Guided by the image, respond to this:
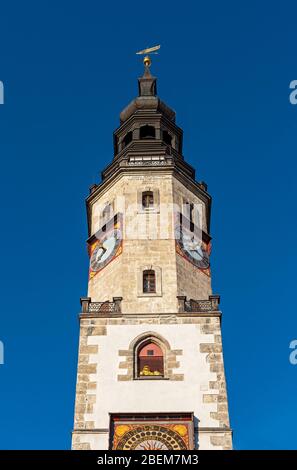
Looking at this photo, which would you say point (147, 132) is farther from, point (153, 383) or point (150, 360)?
point (153, 383)

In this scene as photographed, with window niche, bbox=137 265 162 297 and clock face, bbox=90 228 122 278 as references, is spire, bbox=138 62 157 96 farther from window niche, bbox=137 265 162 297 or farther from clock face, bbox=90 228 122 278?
window niche, bbox=137 265 162 297

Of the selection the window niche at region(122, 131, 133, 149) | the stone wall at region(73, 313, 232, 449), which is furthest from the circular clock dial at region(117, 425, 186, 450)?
the window niche at region(122, 131, 133, 149)

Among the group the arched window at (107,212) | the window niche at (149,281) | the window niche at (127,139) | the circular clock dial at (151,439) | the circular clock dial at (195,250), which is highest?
the window niche at (127,139)

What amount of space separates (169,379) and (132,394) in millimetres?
1279

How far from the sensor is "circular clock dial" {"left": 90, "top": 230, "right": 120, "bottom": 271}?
99.1 ft

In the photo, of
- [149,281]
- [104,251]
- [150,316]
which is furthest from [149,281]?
[104,251]

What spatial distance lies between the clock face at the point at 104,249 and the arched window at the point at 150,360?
471cm

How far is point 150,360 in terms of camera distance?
25953mm

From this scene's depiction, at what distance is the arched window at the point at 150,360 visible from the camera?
25547 mm

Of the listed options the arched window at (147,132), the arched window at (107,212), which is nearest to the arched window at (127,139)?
the arched window at (147,132)

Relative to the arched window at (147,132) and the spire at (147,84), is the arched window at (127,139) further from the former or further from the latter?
the spire at (147,84)

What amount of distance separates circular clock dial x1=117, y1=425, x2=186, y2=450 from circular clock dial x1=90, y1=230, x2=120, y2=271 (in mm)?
8031

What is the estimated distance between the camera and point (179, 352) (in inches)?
1020
